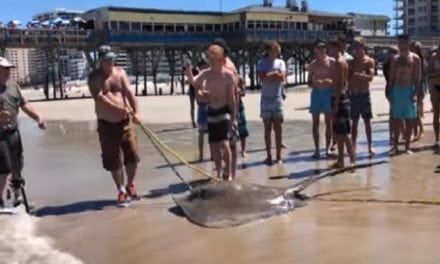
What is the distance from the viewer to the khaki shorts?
6.77 metres

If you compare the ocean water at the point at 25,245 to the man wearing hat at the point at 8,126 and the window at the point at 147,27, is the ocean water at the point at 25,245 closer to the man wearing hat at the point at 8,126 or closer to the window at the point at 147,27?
the man wearing hat at the point at 8,126

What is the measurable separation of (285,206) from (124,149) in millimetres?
1939

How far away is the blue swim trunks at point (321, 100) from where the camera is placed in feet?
28.4

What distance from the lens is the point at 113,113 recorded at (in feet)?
22.0

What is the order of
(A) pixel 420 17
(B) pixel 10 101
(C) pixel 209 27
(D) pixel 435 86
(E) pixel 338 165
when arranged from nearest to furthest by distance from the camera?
1. (B) pixel 10 101
2. (E) pixel 338 165
3. (D) pixel 435 86
4. (C) pixel 209 27
5. (A) pixel 420 17

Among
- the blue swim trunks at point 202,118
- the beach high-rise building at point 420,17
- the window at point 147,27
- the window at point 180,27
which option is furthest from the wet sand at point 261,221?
the beach high-rise building at point 420,17

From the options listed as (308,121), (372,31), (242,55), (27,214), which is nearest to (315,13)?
(242,55)

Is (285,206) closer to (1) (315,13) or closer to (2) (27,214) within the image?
(2) (27,214)

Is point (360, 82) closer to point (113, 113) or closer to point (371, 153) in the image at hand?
point (371, 153)

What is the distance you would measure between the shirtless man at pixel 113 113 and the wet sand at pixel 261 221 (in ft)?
1.55

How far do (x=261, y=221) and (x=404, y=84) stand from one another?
4352 millimetres

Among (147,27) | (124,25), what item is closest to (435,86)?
(124,25)

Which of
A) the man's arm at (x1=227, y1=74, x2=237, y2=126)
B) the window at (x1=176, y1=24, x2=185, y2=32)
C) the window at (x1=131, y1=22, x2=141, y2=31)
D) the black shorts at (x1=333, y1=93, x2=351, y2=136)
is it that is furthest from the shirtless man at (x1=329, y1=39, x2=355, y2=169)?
the window at (x1=176, y1=24, x2=185, y2=32)

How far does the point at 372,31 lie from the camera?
84.5 m
